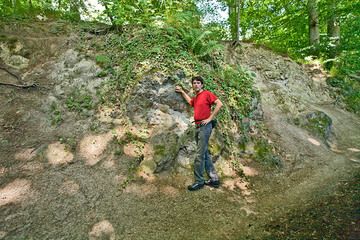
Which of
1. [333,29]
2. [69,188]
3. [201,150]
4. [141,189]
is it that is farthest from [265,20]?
[69,188]

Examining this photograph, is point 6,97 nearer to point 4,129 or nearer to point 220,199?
point 4,129

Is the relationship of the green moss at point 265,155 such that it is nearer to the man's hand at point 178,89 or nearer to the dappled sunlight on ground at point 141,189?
the man's hand at point 178,89

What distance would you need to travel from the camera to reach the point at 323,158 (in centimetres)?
807

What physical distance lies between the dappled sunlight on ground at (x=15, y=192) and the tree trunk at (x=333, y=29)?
553 inches

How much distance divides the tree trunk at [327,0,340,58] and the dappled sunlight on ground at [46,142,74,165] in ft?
42.9

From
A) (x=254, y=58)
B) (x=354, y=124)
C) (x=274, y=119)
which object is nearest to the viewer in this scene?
(x=274, y=119)

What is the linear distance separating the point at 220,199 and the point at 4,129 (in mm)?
5052

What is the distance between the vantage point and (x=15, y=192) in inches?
190

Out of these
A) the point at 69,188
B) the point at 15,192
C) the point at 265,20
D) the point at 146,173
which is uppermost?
the point at 265,20

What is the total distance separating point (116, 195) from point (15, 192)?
184cm

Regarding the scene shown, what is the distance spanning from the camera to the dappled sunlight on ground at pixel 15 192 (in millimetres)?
4688

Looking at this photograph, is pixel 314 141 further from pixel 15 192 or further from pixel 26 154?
pixel 15 192

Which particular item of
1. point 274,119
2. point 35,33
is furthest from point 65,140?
point 274,119

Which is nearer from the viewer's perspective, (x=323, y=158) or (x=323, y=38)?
(x=323, y=158)
